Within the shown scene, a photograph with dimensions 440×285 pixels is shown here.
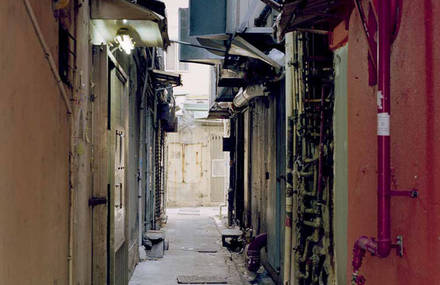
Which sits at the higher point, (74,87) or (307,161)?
(74,87)

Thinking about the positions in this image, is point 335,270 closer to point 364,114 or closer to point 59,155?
point 364,114

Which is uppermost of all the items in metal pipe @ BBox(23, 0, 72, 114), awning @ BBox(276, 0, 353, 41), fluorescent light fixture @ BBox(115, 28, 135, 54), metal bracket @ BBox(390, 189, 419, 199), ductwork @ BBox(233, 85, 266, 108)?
fluorescent light fixture @ BBox(115, 28, 135, 54)

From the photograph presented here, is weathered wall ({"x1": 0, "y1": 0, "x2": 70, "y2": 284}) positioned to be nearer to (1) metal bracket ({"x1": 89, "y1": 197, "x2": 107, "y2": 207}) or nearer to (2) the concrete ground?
(1) metal bracket ({"x1": 89, "y1": 197, "x2": 107, "y2": 207})

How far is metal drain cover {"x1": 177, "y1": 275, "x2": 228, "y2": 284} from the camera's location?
10.2 m

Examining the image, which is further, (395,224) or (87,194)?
(87,194)

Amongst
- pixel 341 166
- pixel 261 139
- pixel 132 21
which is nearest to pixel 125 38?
pixel 132 21

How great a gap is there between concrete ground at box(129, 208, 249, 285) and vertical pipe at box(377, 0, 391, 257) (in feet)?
25.3

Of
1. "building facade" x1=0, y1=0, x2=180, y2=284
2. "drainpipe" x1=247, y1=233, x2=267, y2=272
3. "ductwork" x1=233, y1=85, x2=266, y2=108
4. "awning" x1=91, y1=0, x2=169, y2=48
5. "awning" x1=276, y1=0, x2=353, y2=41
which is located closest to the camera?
"building facade" x1=0, y1=0, x2=180, y2=284

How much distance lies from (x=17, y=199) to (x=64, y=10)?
7.21 ft

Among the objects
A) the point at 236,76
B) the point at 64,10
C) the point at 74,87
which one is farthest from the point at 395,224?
the point at 236,76

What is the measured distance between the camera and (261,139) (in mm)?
11828

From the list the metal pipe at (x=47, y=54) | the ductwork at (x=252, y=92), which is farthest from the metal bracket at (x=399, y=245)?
the ductwork at (x=252, y=92)

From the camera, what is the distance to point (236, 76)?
1201 centimetres

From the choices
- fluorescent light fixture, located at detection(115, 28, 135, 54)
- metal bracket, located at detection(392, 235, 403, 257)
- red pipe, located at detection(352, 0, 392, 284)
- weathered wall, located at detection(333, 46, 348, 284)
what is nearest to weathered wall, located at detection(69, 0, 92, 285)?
fluorescent light fixture, located at detection(115, 28, 135, 54)
